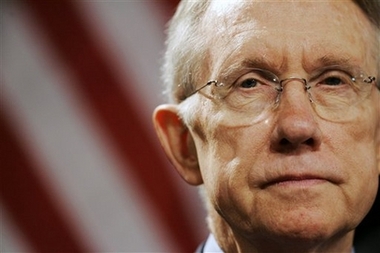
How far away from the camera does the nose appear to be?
1.76 meters

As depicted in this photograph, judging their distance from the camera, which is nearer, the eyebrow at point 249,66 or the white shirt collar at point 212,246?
the eyebrow at point 249,66

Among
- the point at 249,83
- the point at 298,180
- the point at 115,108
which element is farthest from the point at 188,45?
the point at 115,108

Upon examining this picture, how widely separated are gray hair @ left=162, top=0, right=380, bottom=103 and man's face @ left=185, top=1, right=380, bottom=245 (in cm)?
3

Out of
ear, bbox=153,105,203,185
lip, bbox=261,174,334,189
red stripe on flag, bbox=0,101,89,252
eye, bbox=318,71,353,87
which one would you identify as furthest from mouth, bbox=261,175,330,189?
red stripe on flag, bbox=0,101,89,252

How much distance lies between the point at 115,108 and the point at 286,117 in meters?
1.41

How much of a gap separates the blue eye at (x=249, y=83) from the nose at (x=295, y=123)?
8cm

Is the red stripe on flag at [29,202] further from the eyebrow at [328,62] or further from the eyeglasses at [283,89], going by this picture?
the eyebrow at [328,62]

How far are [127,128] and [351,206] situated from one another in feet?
4.47

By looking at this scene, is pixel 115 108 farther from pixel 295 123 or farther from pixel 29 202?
pixel 295 123

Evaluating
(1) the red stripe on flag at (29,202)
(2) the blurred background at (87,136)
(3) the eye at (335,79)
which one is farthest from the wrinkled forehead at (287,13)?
(1) the red stripe on flag at (29,202)

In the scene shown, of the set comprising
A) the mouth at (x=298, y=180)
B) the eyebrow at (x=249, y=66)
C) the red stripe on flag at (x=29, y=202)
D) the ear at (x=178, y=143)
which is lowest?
the red stripe on flag at (x=29, y=202)

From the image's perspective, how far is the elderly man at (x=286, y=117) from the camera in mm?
1795

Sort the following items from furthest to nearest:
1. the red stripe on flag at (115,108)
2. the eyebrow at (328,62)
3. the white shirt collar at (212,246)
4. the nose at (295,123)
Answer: the red stripe on flag at (115,108)
the white shirt collar at (212,246)
the eyebrow at (328,62)
the nose at (295,123)

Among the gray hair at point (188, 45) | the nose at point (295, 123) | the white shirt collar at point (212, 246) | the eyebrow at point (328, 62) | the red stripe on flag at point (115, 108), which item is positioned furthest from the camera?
the red stripe on flag at point (115, 108)
